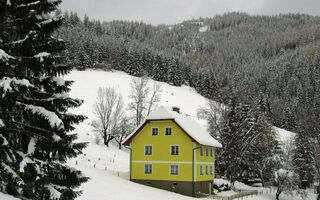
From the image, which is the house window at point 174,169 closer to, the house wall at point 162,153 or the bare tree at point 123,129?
the house wall at point 162,153

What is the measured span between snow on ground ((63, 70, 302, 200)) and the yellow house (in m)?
2.35

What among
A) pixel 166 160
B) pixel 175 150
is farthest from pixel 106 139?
pixel 175 150

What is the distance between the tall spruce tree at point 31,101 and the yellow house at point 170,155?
26.7 meters

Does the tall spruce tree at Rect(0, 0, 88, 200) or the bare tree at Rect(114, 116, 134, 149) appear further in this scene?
the bare tree at Rect(114, 116, 134, 149)

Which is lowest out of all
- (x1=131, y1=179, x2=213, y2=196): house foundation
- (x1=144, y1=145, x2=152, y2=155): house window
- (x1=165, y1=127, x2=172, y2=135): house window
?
(x1=131, y1=179, x2=213, y2=196): house foundation

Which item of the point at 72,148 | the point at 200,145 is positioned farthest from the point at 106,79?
the point at 72,148

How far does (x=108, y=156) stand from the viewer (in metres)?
52.2

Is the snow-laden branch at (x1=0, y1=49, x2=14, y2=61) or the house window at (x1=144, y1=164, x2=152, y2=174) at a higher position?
the snow-laden branch at (x1=0, y1=49, x2=14, y2=61)

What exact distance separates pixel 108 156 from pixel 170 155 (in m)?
13.4

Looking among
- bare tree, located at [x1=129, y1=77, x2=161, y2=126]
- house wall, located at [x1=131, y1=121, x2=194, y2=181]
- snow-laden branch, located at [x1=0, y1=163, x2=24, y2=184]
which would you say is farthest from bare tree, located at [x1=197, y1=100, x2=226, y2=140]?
snow-laden branch, located at [x1=0, y1=163, x2=24, y2=184]

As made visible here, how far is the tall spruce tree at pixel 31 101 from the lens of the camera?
12.4 m

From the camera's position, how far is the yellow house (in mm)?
40625

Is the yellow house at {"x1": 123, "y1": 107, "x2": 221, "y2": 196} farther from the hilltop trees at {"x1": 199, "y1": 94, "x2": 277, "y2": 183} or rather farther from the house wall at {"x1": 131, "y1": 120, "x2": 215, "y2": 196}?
the hilltop trees at {"x1": 199, "y1": 94, "x2": 277, "y2": 183}

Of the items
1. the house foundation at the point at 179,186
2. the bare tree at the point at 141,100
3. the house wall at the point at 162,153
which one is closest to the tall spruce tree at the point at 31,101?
the house foundation at the point at 179,186
